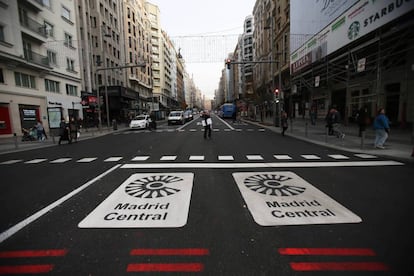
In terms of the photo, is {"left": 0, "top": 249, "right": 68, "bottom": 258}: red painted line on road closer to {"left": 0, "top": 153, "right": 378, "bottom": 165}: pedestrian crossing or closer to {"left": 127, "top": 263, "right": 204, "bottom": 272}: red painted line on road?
{"left": 127, "top": 263, "right": 204, "bottom": 272}: red painted line on road

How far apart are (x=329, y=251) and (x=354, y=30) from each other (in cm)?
1612

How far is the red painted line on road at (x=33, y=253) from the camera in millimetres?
2748

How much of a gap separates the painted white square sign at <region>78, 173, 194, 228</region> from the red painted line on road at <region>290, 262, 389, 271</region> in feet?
5.66

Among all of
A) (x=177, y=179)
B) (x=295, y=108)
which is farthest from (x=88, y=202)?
(x=295, y=108)

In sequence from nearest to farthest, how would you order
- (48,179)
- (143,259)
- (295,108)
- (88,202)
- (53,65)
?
1. (143,259)
2. (88,202)
3. (48,179)
4. (53,65)
5. (295,108)

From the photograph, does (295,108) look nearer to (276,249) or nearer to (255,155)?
(255,155)

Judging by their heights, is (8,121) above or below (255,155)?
above

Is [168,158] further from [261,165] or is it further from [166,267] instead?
[166,267]

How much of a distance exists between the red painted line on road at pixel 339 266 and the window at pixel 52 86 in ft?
101

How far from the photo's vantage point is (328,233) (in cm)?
314

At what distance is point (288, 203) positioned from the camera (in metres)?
4.17

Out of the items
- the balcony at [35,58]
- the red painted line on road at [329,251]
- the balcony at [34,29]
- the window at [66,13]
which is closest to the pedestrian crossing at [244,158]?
the red painted line on road at [329,251]

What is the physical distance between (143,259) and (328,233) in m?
2.50

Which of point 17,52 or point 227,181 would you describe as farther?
point 17,52
